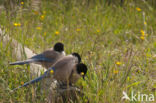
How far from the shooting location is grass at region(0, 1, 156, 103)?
3148 mm

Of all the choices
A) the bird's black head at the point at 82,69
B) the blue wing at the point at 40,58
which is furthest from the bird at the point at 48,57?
the bird's black head at the point at 82,69

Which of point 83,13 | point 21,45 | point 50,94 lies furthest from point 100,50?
point 83,13

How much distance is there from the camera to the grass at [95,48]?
315 centimetres

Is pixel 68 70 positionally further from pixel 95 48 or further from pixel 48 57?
pixel 95 48

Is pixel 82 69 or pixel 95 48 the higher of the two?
pixel 95 48

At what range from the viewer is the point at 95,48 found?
406 centimetres

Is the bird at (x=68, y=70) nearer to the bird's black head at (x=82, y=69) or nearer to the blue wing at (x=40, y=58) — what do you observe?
the bird's black head at (x=82, y=69)

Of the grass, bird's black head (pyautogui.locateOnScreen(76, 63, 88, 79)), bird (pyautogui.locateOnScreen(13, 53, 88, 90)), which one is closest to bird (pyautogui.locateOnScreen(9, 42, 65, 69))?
the grass

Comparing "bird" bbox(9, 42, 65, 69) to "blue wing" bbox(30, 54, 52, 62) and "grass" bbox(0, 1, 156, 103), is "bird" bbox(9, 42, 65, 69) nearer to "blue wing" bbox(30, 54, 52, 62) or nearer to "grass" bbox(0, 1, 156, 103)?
"blue wing" bbox(30, 54, 52, 62)

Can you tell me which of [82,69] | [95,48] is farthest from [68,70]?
[95,48]

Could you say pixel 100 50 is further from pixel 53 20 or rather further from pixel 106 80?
pixel 53 20

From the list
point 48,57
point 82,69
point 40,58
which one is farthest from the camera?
point 48,57

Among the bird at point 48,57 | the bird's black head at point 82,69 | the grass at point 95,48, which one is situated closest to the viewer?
the grass at point 95,48

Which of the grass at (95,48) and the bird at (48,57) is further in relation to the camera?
the bird at (48,57)
